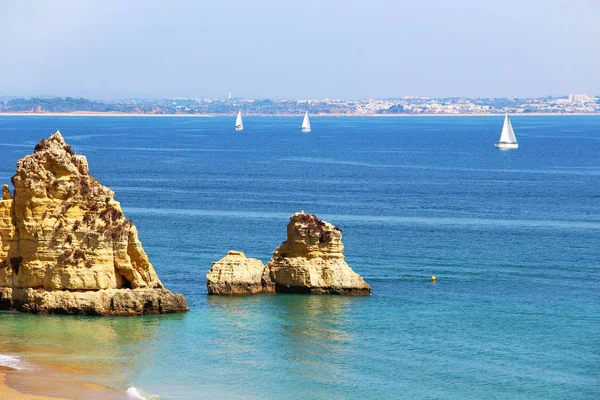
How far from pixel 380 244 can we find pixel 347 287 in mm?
17788

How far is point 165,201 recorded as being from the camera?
96.9 meters

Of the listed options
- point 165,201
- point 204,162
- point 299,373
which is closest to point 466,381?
point 299,373

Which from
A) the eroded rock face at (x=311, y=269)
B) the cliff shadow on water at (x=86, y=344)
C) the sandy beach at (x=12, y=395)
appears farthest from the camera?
the eroded rock face at (x=311, y=269)

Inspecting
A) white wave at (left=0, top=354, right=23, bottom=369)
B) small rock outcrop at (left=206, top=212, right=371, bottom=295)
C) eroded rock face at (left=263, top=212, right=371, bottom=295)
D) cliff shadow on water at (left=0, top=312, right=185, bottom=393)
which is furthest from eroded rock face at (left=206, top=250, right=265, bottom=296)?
white wave at (left=0, top=354, right=23, bottom=369)

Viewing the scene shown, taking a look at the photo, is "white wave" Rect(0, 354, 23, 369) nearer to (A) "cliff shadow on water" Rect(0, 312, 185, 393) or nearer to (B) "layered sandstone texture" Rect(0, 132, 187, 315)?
(A) "cliff shadow on water" Rect(0, 312, 185, 393)

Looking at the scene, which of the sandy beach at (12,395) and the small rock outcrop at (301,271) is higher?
the small rock outcrop at (301,271)

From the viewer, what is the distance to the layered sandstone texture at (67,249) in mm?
48812

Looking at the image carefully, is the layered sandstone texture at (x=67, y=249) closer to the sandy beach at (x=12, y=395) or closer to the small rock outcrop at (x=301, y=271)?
the small rock outcrop at (x=301, y=271)

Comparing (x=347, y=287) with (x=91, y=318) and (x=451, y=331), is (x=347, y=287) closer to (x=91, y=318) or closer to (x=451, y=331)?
(x=451, y=331)

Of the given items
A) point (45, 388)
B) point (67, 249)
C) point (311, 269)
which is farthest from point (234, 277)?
point (45, 388)

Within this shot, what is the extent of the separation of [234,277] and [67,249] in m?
10.2

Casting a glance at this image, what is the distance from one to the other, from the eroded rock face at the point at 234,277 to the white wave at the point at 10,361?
14855 millimetres

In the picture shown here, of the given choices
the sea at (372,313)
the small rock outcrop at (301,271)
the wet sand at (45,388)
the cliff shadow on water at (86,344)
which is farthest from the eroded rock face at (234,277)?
the wet sand at (45,388)

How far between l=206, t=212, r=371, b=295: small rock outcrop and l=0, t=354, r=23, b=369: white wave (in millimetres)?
14855
